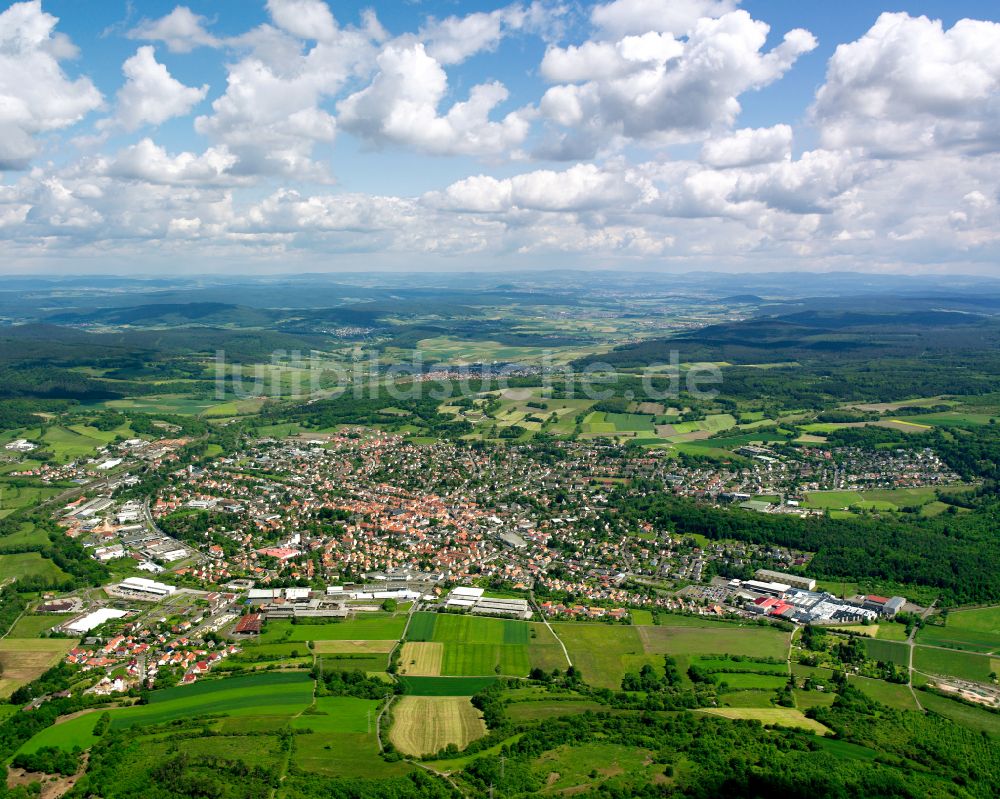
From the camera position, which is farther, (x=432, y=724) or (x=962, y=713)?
(x=962, y=713)

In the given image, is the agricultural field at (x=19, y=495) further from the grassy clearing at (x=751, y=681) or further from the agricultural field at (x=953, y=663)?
the agricultural field at (x=953, y=663)

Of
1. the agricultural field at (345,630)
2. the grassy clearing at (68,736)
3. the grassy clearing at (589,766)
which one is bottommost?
the agricultural field at (345,630)

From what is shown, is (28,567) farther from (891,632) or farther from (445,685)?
(891,632)

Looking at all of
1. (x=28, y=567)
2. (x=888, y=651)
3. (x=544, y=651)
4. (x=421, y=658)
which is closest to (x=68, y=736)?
(x=421, y=658)

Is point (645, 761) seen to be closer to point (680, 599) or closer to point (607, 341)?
point (680, 599)

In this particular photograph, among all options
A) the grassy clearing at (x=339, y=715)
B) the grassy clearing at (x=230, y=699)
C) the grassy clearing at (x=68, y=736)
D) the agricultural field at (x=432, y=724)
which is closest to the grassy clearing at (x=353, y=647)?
the grassy clearing at (x=230, y=699)
